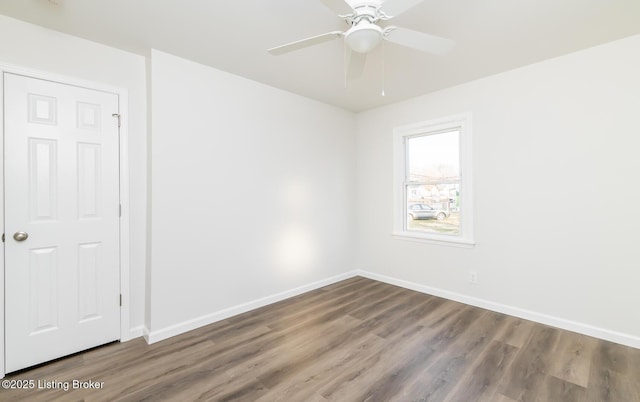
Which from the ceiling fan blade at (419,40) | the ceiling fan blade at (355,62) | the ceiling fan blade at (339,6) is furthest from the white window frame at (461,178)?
the ceiling fan blade at (339,6)

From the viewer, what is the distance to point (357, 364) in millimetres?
2154

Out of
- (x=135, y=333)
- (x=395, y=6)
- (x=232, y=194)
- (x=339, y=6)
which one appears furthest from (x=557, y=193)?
(x=135, y=333)

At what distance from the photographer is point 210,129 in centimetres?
284

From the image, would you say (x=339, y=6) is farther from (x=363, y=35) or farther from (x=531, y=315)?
(x=531, y=315)

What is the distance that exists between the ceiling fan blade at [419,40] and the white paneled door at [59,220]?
2.38 m

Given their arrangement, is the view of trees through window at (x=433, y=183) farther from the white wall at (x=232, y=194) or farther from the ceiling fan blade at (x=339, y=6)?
the ceiling fan blade at (x=339, y=6)

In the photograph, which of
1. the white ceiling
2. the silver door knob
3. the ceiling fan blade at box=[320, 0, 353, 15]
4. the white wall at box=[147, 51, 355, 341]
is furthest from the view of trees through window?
the silver door knob

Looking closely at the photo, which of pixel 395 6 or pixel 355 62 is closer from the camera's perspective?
pixel 395 6

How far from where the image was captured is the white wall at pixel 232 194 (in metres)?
2.57

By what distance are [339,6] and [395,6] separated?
30 cm

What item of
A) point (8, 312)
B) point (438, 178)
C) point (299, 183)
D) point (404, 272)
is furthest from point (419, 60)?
point (8, 312)

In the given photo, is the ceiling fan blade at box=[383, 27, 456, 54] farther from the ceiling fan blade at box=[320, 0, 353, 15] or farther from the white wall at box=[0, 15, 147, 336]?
the white wall at box=[0, 15, 147, 336]

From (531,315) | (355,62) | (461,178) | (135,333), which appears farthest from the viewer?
(461,178)

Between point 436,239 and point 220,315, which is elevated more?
point 436,239
